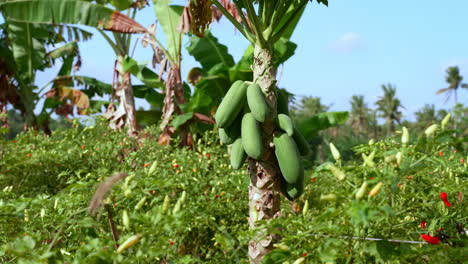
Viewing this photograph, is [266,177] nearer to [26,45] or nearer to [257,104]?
[257,104]

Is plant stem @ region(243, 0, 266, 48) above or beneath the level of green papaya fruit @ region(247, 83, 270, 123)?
above

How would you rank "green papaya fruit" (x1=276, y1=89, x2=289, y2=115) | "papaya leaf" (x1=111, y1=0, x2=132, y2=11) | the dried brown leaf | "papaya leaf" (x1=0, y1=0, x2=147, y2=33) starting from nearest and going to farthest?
the dried brown leaf < "green papaya fruit" (x1=276, y1=89, x2=289, y2=115) < "papaya leaf" (x1=0, y1=0, x2=147, y2=33) < "papaya leaf" (x1=111, y1=0, x2=132, y2=11)

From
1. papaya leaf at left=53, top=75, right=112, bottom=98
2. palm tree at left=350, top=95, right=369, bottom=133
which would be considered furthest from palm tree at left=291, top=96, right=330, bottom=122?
papaya leaf at left=53, top=75, right=112, bottom=98

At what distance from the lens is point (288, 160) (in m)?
2.32

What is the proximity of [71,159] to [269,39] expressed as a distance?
5130 mm

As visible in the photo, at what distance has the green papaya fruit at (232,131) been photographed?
8.36 ft

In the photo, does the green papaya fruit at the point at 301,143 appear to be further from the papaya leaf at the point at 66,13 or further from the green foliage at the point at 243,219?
A: the papaya leaf at the point at 66,13

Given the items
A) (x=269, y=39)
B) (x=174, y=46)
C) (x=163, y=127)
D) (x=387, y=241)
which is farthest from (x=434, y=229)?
(x=174, y=46)

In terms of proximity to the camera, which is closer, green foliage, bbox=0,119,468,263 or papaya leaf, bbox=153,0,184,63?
green foliage, bbox=0,119,468,263

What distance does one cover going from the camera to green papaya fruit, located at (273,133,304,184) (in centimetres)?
231

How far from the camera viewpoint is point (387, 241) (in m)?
1.58

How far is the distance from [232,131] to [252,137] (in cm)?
26

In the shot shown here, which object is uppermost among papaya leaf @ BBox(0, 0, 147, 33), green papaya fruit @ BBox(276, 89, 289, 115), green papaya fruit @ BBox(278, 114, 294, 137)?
papaya leaf @ BBox(0, 0, 147, 33)

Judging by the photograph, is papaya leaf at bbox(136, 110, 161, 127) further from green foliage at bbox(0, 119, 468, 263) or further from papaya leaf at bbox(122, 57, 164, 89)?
green foliage at bbox(0, 119, 468, 263)
